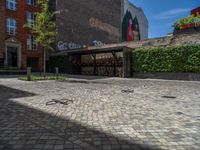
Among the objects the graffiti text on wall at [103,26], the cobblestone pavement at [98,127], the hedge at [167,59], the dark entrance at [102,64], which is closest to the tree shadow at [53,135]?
the cobblestone pavement at [98,127]

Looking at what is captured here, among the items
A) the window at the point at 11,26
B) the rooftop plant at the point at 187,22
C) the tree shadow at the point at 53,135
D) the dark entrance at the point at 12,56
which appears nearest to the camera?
Result: the tree shadow at the point at 53,135

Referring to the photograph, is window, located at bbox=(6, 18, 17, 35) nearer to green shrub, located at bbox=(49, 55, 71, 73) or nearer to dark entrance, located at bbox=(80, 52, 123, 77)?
green shrub, located at bbox=(49, 55, 71, 73)

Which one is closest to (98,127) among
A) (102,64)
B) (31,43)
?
(102,64)

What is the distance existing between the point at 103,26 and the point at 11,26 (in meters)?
20.7

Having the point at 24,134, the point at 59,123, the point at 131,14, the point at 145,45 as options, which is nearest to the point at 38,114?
the point at 59,123

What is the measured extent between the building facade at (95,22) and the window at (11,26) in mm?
6586

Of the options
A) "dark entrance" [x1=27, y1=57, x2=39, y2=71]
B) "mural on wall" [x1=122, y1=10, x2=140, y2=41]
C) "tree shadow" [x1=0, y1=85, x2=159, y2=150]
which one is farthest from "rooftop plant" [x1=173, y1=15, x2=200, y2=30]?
"mural on wall" [x1=122, y1=10, x2=140, y2=41]

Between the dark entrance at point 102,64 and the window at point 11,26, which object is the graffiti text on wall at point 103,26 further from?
the dark entrance at point 102,64

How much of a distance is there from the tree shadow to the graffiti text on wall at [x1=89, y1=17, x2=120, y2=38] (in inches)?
1522

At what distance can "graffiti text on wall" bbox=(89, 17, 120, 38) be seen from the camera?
140ft

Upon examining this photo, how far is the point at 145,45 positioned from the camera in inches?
960

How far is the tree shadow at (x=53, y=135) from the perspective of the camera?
3.56 meters

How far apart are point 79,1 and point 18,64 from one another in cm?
1593

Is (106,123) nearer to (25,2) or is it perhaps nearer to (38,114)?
(38,114)
